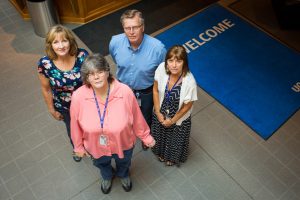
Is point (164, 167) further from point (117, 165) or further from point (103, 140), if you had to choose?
point (103, 140)

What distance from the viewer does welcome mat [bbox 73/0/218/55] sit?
5.09m

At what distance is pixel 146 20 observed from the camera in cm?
540

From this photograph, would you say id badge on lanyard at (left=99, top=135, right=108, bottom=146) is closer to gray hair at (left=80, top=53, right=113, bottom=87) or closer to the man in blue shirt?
gray hair at (left=80, top=53, right=113, bottom=87)

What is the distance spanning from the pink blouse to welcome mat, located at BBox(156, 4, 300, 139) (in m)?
2.05

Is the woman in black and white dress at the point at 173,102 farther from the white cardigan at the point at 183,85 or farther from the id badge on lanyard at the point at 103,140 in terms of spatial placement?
the id badge on lanyard at the point at 103,140

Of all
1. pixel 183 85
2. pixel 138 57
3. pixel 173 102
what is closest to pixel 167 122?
pixel 173 102

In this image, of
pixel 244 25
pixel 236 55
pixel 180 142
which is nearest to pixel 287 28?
pixel 244 25

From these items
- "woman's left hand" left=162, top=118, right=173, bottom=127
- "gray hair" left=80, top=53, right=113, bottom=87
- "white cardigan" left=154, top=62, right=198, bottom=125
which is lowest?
"woman's left hand" left=162, top=118, right=173, bottom=127

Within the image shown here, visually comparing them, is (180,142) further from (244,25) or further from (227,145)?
(244,25)

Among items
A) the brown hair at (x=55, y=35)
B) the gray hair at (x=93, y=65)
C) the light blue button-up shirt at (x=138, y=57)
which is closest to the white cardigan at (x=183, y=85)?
the light blue button-up shirt at (x=138, y=57)

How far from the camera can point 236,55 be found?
4973 mm

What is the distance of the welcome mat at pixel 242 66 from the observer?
4316 mm

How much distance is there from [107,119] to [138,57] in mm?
721

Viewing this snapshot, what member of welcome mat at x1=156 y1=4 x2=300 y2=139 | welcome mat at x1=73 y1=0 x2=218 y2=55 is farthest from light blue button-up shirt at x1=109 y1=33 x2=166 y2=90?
welcome mat at x1=73 y1=0 x2=218 y2=55
